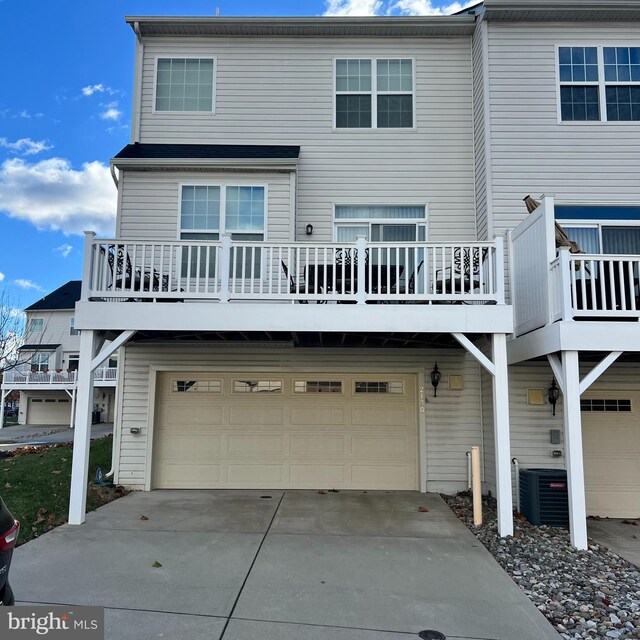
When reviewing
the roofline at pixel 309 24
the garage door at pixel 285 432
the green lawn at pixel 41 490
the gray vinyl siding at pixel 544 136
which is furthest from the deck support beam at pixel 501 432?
the roofline at pixel 309 24

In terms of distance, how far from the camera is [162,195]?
813 cm

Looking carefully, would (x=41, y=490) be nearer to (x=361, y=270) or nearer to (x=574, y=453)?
(x=361, y=270)

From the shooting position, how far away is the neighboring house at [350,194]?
774 centimetres

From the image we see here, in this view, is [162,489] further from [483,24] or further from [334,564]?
[483,24]

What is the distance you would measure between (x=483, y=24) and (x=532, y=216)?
3867 mm

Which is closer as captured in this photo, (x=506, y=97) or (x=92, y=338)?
(x=92, y=338)

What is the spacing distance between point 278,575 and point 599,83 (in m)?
8.88

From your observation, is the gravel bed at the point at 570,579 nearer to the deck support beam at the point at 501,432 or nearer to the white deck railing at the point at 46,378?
the deck support beam at the point at 501,432

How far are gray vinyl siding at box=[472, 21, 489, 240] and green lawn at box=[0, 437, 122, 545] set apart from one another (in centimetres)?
734

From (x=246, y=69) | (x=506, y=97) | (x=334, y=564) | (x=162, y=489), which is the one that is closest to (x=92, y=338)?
(x=162, y=489)

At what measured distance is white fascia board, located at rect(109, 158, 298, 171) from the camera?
786cm

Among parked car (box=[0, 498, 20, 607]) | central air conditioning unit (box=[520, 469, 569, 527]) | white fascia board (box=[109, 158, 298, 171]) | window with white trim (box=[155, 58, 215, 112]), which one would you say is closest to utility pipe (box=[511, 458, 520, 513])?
central air conditioning unit (box=[520, 469, 569, 527])

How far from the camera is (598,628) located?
11.7ft

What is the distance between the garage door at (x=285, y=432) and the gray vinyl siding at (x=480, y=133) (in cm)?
294
